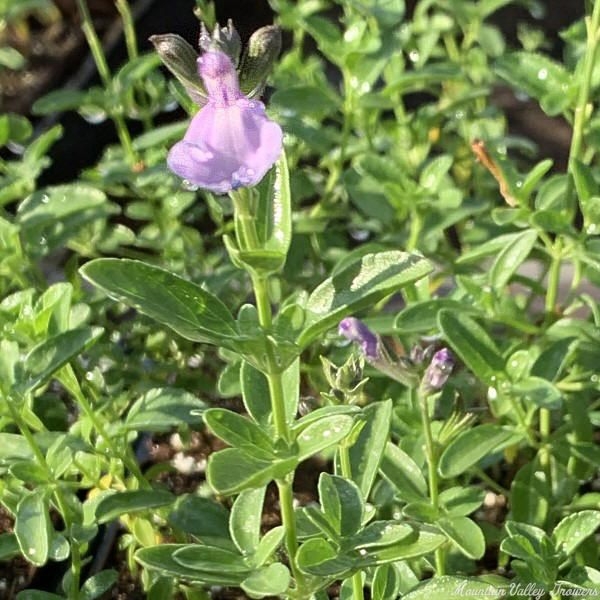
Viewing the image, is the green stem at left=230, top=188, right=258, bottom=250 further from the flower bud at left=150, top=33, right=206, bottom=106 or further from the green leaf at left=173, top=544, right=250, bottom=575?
the green leaf at left=173, top=544, right=250, bottom=575

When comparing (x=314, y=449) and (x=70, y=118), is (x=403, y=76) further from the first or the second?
(x=70, y=118)

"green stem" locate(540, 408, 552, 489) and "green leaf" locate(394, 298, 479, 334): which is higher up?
"green leaf" locate(394, 298, 479, 334)

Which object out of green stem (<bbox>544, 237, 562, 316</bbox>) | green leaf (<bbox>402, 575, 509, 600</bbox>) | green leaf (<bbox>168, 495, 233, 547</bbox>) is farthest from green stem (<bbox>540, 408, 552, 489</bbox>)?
green leaf (<bbox>168, 495, 233, 547</bbox>)

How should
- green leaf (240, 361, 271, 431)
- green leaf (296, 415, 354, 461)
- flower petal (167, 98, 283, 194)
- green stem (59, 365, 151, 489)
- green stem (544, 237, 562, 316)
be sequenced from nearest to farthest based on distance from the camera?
1. flower petal (167, 98, 283, 194)
2. green leaf (296, 415, 354, 461)
3. green leaf (240, 361, 271, 431)
4. green stem (59, 365, 151, 489)
5. green stem (544, 237, 562, 316)

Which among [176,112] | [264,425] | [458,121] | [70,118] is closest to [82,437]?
[264,425]

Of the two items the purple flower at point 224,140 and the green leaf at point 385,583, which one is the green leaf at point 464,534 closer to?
the green leaf at point 385,583

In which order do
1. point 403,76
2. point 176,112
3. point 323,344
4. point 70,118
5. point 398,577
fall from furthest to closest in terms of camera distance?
point 176,112, point 70,118, point 403,76, point 323,344, point 398,577

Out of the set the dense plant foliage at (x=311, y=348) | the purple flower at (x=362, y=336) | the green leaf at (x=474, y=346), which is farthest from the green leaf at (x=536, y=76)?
the purple flower at (x=362, y=336)
